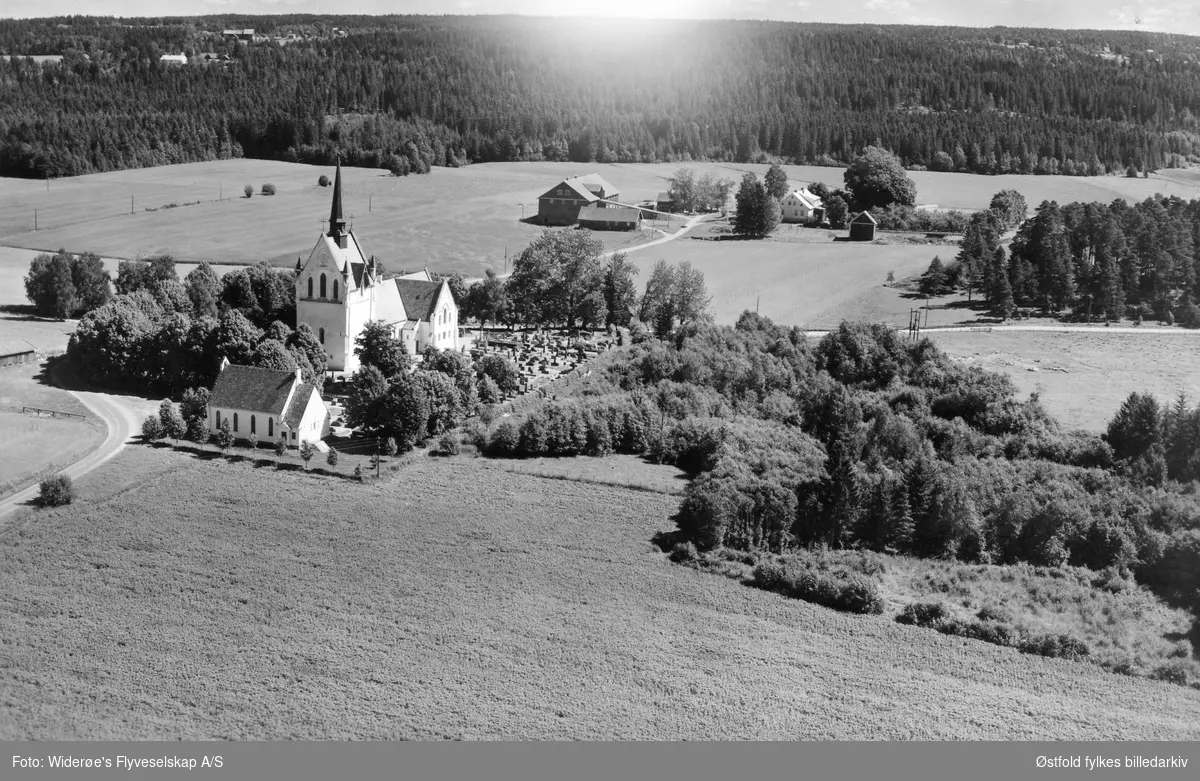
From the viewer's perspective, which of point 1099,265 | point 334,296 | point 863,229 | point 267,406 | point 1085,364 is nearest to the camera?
point 267,406

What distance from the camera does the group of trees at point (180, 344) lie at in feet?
163

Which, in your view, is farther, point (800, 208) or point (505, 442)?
point (800, 208)

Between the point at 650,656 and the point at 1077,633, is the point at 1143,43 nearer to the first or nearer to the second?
the point at 1077,633

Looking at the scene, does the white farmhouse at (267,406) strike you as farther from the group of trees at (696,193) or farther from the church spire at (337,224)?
the group of trees at (696,193)

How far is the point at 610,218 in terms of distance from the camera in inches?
3826

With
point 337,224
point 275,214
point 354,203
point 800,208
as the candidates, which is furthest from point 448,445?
point 354,203

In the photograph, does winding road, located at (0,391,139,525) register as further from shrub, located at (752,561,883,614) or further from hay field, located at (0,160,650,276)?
hay field, located at (0,160,650,276)

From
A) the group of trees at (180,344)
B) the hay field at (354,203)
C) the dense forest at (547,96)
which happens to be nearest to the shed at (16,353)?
the group of trees at (180,344)

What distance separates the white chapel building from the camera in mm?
53688

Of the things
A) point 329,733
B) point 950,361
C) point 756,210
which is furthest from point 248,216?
point 329,733

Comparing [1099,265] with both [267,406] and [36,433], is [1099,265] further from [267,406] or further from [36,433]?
[36,433]

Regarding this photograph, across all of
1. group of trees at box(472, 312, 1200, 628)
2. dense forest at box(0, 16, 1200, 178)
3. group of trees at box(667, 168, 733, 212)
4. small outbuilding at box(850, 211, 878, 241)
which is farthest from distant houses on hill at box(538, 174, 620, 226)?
group of trees at box(472, 312, 1200, 628)

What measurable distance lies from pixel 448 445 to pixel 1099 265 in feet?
130

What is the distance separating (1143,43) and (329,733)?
64.0 meters
